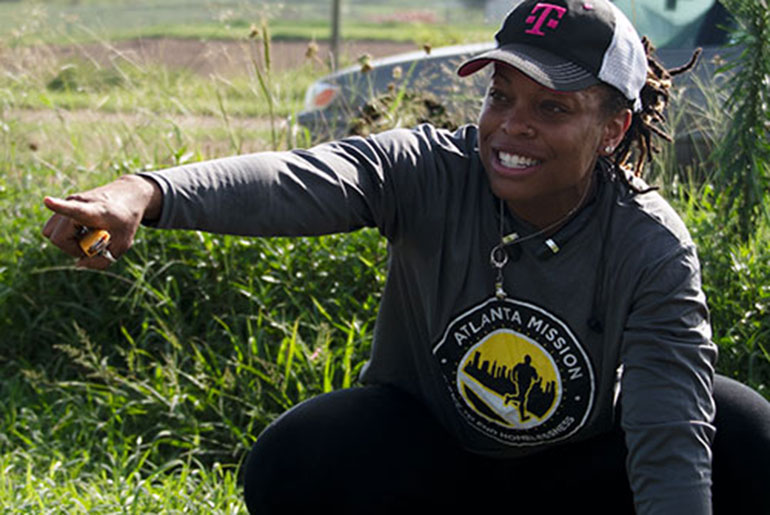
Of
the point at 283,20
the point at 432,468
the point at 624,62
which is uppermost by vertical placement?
the point at 624,62

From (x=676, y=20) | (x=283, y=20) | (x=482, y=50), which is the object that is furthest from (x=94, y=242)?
(x=283, y=20)

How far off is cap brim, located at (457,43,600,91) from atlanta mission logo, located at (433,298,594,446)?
454mm

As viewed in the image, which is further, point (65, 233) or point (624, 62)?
point (624, 62)

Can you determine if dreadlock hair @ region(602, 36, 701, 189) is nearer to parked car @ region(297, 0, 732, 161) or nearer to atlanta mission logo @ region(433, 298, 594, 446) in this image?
atlanta mission logo @ region(433, 298, 594, 446)

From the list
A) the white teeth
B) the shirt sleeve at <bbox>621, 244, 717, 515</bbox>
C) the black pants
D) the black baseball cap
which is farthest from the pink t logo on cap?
the black pants

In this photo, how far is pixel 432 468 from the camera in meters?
2.66

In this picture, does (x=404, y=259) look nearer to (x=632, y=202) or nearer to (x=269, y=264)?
(x=632, y=202)

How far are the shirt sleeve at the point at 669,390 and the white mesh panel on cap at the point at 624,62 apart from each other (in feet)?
1.10

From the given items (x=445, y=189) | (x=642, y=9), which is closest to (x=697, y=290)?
(x=445, y=189)

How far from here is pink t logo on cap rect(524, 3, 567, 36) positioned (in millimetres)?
2375

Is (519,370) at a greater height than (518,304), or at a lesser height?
lesser

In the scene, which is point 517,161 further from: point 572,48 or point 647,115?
point 647,115

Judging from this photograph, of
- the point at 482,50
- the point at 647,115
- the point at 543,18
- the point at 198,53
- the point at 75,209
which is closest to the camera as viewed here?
the point at 75,209

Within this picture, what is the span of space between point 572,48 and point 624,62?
12 centimetres
